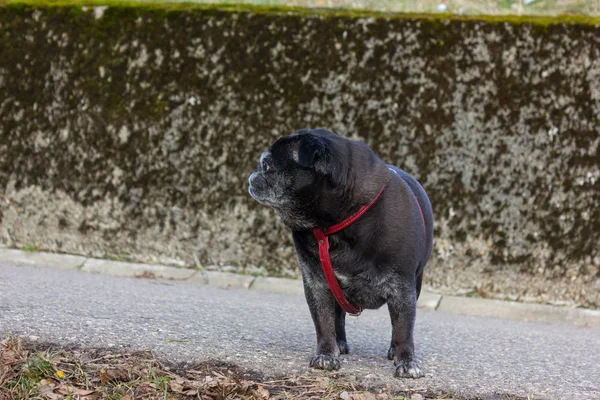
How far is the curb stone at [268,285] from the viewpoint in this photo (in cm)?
653

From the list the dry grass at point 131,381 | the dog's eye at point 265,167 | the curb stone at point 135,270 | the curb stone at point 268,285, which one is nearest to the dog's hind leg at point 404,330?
the dry grass at point 131,381

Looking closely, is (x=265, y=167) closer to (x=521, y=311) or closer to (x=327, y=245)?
(x=327, y=245)

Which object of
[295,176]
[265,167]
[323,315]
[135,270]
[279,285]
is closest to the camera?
[295,176]

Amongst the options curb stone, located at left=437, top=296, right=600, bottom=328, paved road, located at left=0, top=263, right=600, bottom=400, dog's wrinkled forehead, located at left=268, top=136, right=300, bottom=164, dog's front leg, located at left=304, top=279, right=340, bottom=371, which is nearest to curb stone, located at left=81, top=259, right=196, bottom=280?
paved road, located at left=0, top=263, right=600, bottom=400

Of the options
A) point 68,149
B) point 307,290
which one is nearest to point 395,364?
point 307,290

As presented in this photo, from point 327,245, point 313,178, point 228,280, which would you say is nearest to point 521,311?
point 228,280

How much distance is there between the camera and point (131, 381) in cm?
333

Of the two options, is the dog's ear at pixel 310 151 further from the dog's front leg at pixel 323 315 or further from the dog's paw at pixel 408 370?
the dog's paw at pixel 408 370

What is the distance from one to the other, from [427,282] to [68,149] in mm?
3743

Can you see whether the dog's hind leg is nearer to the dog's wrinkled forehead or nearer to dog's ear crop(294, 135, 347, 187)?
dog's ear crop(294, 135, 347, 187)

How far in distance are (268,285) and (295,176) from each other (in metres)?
3.41

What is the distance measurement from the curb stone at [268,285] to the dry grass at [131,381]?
130 inches

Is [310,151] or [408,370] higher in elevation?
[310,151]

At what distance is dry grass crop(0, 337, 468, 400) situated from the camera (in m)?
3.24
